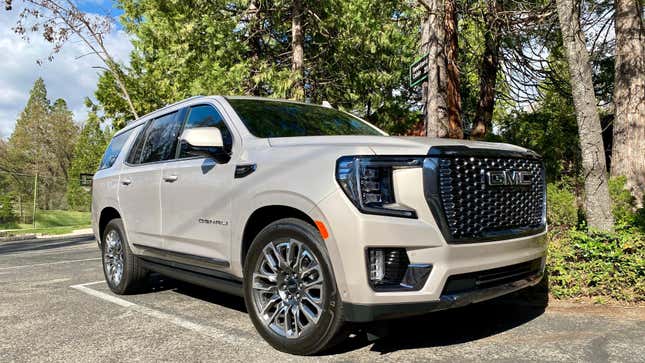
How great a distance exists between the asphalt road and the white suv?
0.31 metres

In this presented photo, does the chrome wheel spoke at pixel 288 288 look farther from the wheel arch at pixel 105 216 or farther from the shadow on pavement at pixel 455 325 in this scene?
the wheel arch at pixel 105 216

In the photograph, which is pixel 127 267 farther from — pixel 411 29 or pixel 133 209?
pixel 411 29

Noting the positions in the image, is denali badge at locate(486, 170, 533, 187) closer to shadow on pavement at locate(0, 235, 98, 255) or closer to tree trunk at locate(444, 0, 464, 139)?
tree trunk at locate(444, 0, 464, 139)

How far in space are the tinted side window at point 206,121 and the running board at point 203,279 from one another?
100cm

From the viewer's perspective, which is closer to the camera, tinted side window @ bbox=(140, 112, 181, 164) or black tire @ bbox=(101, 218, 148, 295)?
tinted side window @ bbox=(140, 112, 181, 164)

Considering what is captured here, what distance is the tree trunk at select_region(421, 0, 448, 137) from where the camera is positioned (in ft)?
22.4

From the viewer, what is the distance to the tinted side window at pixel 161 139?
187 inches

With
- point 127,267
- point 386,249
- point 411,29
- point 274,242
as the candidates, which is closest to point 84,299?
point 127,267

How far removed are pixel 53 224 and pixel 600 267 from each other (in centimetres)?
2484

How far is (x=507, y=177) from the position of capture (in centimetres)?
328

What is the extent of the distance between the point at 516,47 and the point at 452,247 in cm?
752

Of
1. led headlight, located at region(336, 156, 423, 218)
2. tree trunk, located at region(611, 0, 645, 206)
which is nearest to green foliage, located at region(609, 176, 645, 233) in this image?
tree trunk, located at region(611, 0, 645, 206)

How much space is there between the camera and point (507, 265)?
315cm

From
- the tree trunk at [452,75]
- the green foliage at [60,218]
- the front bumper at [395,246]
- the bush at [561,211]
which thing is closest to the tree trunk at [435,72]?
the tree trunk at [452,75]
